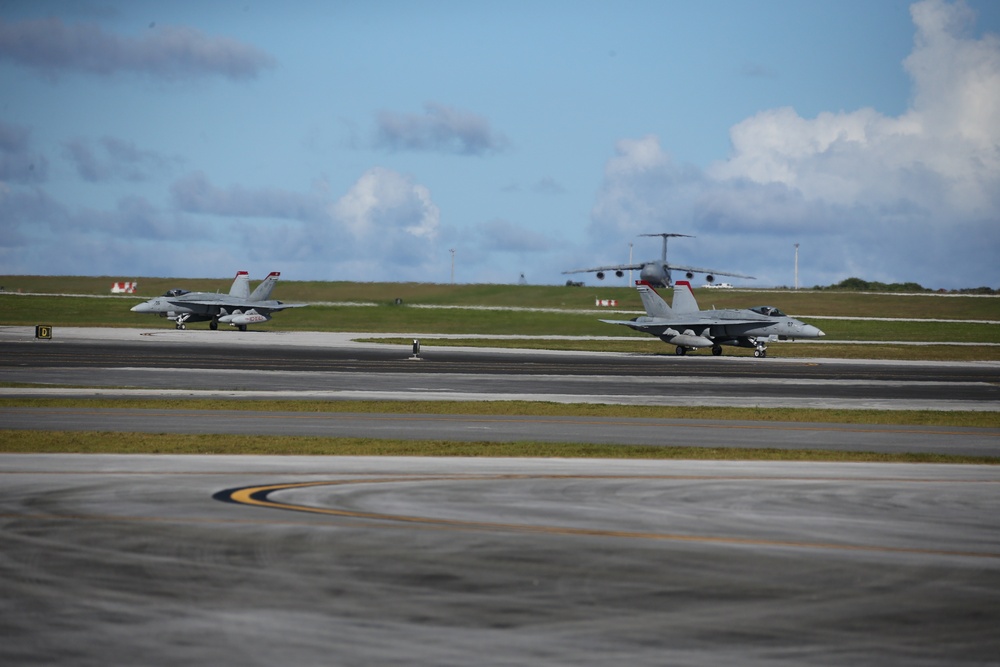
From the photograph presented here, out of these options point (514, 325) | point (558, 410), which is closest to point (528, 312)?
point (514, 325)

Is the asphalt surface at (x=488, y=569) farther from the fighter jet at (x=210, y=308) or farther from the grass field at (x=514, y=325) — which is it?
the fighter jet at (x=210, y=308)

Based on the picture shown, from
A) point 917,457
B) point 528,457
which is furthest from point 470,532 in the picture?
point 917,457

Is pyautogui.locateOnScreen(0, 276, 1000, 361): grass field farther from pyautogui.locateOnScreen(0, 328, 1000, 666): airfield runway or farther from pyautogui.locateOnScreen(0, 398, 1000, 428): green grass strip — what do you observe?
pyautogui.locateOnScreen(0, 328, 1000, 666): airfield runway

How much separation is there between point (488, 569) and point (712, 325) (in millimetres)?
54724

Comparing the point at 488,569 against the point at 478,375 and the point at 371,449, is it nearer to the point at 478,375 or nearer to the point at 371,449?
the point at 371,449

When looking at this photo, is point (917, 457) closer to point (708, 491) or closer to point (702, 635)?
point (708, 491)

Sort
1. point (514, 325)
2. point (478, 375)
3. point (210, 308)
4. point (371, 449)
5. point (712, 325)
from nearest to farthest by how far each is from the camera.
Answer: point (371, 449) → point (478, 375) → point (712, 325) → point (210, 308) → point (514, 325)

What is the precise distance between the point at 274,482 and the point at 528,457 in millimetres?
5823

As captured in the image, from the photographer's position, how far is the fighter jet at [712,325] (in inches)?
2479

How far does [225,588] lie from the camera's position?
9703 millimetres

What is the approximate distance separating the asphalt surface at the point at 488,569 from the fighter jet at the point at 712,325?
46335 mm

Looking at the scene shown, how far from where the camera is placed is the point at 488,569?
10711 mm

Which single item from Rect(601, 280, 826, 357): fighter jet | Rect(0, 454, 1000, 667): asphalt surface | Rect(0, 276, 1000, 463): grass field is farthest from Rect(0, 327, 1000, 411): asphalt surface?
Rect(0, 454, 1000, 667): asphalt surface

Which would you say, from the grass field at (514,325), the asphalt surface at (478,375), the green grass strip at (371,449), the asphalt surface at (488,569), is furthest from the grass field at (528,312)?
the asphalt surface at (488,569)
